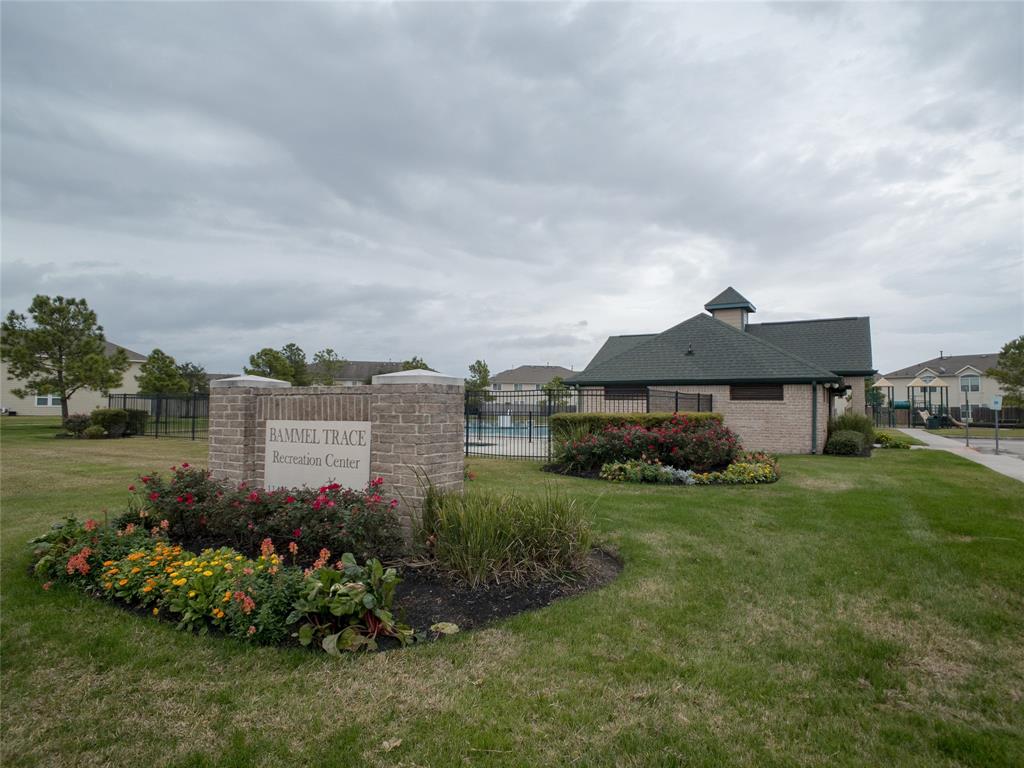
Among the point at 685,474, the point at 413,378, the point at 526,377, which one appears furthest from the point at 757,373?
the point at 526,377

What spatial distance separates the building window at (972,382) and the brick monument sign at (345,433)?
6929 centimetres

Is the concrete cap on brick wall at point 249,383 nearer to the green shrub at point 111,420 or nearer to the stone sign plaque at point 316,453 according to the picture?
the stone sign plaque at point 316,453

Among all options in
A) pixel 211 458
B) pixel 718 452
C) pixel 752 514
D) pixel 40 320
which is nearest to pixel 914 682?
pixel 752 514

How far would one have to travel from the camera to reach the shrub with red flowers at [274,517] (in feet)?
16.3

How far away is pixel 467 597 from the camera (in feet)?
15.3

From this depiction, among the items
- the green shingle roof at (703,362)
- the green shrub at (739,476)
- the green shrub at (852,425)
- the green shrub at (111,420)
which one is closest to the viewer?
the green shrub at (739,476)

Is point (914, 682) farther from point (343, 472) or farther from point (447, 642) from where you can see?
point (343, 472)

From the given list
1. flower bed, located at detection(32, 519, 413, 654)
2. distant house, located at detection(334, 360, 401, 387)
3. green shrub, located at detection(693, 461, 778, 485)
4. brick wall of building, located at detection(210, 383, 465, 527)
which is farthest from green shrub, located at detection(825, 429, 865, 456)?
distant house, located at detection(334, 360, 401, 387)

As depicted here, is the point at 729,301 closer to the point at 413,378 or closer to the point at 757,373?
the point at 757,373

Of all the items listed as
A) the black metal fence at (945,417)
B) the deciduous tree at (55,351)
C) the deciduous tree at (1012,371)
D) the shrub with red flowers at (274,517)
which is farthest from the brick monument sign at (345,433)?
the deciduous tree at (1012,371)

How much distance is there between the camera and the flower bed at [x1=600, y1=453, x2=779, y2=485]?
424 inches

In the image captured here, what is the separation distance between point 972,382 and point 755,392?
179ft

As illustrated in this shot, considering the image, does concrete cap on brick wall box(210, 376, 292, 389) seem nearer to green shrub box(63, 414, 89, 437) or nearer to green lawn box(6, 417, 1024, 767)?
green lawn box(6, 417, 1024, 767)

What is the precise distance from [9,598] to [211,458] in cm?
270
